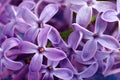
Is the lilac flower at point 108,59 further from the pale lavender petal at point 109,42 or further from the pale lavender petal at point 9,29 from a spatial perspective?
the pale lavender petal at point 9,29

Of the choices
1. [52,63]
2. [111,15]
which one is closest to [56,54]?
[52,63]

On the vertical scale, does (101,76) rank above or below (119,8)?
below

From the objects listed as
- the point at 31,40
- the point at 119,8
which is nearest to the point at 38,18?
the point at 31,40

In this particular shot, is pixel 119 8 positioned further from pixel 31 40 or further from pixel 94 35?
pixel 31 40

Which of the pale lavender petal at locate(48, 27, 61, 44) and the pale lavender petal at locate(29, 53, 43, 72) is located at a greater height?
the pale lavender petal at locate(48, 27, 61, 44)

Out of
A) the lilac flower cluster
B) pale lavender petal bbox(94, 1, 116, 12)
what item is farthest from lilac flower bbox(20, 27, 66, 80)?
pale lavender petal bbox(94, 1, 116, 12)

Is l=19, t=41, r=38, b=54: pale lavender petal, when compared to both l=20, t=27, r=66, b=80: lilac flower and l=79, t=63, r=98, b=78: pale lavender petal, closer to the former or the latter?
l=20, t=27, r=66, b=80: lilac flower

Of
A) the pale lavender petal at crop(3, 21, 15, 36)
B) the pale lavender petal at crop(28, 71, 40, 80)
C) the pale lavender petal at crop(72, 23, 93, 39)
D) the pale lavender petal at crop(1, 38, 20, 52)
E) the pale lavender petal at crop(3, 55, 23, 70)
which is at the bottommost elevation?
the pale lavender petal at crop(28, 71, 40, 80)
